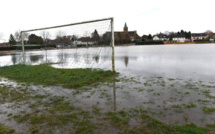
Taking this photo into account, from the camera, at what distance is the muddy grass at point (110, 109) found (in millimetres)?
2852

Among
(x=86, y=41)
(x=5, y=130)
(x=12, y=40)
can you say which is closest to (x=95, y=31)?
(x=86, y=41)

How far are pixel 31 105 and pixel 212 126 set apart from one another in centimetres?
419

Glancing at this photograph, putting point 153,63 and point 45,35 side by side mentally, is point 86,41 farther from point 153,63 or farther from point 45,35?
point 45,35

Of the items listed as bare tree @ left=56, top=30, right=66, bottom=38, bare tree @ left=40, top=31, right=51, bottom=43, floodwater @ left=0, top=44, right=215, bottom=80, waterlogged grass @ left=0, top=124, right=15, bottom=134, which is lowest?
waterlogged grass @ left=0, top=124, right=15, bottom=134

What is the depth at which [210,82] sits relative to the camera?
5.71 m

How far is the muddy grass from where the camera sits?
9.36ft

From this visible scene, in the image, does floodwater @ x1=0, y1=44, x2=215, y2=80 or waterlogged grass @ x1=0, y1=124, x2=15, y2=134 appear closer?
waterlogged grass @ x1=0, y1=124, x2=15, y2=134

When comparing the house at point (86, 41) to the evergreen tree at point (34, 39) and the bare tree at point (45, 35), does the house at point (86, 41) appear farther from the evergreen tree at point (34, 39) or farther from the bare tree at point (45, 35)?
the evergreen tree at point (34, 39)

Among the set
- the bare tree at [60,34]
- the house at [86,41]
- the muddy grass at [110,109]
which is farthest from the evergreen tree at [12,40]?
the muddy grass at [110,109]

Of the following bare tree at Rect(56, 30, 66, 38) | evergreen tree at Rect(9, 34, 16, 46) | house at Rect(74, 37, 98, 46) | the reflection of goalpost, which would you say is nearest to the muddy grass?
the reflection of goalpost

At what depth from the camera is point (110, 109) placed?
366 cm

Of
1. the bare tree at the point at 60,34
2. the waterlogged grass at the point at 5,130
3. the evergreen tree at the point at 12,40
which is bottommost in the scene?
the waterlogged grass at the point at 5,130

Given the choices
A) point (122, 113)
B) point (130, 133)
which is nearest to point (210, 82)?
point (122, 113)

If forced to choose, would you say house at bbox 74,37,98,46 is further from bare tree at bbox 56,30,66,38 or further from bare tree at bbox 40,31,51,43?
bare tree at bbox 40,31,51,43
